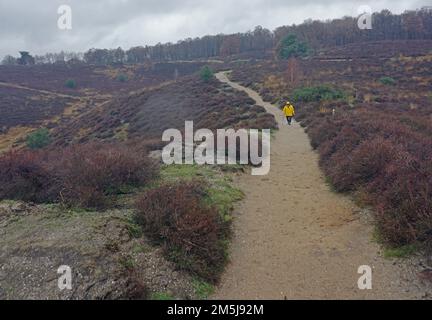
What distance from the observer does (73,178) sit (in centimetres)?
849

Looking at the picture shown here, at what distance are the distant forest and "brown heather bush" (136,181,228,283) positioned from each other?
72317mm

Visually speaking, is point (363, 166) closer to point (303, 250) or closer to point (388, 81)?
point (303, 250)

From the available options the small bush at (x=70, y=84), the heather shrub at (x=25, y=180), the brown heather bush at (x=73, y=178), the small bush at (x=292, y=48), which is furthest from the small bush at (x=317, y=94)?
the small bush at (x=70, y=84)

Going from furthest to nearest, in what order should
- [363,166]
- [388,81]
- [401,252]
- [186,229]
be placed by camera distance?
[388,81] < [363,166] < [186,229] < [401,252]

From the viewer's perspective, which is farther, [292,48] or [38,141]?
[292,48]

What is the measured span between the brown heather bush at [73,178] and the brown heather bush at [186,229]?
1.31m

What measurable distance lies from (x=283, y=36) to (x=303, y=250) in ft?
272

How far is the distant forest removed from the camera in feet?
286

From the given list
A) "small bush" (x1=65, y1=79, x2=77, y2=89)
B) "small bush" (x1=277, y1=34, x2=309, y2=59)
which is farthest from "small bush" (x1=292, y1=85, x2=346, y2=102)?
"small bush" (x1=65, y1=79, x2=77, y2=89)

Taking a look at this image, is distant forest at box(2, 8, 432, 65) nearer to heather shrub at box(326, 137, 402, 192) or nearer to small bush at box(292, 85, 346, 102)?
small bush at box(292, 85, 346, 102)

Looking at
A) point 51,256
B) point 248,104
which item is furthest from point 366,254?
point 248,104

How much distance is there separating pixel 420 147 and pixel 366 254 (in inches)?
185

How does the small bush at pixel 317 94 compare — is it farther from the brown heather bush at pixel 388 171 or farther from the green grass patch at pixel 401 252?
the green grass patch at pixel 401 252

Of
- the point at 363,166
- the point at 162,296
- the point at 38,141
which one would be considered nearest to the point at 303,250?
the point at 162,296
